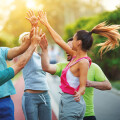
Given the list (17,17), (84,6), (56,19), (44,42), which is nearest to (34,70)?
(44,42)

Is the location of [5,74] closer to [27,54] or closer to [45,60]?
[27,54]

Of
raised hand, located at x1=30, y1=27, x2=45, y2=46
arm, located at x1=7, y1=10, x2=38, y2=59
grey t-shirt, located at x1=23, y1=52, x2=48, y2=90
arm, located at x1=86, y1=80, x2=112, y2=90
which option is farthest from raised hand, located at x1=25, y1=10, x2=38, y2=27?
arm, located at x1=86, y1=80, x2=112, y2=90

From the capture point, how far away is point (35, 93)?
3.79 m

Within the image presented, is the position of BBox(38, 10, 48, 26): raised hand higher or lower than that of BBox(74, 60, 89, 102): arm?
higher

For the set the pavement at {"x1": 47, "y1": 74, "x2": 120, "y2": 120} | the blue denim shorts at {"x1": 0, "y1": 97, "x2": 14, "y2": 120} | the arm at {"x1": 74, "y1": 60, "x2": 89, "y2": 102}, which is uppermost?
the arm at {"x1": 74, "y1": 60, "x2": 89, "y2": 102}

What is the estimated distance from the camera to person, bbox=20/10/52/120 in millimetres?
3717

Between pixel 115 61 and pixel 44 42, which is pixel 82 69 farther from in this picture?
pixel 115 61

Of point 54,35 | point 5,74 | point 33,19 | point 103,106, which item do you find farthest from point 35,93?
point 103,106

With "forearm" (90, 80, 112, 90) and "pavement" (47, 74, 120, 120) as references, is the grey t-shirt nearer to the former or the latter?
"forearm" (90, 80, 112, 90)

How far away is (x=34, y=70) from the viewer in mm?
3820

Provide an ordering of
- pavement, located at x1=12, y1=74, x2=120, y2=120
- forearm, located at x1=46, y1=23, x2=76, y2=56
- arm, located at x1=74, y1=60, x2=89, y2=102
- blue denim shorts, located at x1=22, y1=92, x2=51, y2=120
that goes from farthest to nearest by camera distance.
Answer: pavement, located at x1=12, y1=74, x2=120, y2=120 → blue denim shorts, located at x1=22, y1=92, x2=51, y2=120 → forearm, located at x1=46, y1=23, x2=76, y2=56 → arm, located at x1=74, y1=60, x2=89, y2=102

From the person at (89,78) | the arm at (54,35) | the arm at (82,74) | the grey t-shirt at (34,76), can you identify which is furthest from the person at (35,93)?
the arm at (82,74)

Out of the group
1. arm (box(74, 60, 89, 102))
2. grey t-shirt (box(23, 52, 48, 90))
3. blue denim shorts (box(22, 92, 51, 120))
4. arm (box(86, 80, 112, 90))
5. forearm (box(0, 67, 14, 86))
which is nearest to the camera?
forearm (box(0, 67, 14, 86))

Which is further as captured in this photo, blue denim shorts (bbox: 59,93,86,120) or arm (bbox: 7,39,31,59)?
arm (bbox: 7,39,31,59)
